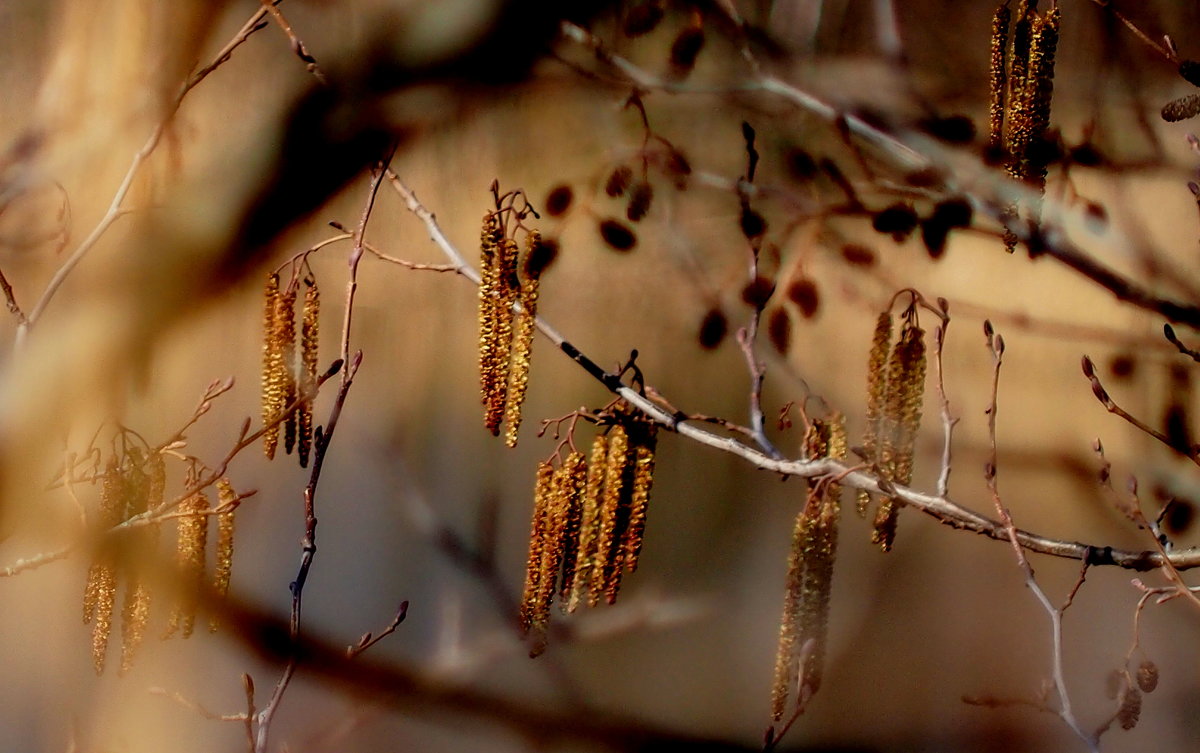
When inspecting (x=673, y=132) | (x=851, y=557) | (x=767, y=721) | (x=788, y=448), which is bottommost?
(x=767, y=721)

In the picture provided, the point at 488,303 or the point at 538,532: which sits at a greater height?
the point at 488,303

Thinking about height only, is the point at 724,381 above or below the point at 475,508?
above

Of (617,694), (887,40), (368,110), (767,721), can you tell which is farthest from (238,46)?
(767,721)

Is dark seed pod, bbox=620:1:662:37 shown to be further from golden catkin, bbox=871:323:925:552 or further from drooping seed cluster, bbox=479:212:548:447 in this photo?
golden catkin, bbox=871:323:925:552

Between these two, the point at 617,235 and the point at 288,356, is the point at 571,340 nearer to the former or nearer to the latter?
the point at 617,235

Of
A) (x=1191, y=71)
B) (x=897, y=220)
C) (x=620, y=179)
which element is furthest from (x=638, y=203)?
(x=1191, y=71)

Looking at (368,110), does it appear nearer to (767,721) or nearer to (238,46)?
(238,46)
